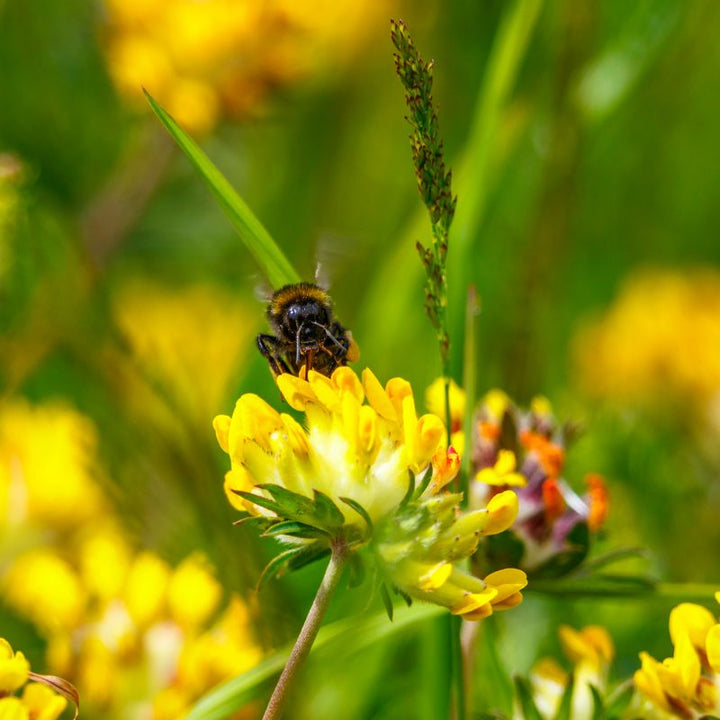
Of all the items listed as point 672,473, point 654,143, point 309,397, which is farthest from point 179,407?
point 654,143

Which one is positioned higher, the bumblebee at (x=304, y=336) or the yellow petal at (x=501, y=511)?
the bumblebee at (x=304, y=336)

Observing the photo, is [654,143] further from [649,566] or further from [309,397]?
[309,397]

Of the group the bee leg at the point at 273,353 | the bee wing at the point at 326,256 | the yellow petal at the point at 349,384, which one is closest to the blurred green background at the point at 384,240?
the bee wing at the point at 326,256

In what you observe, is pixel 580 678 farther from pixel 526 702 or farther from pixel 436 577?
pixel 436 577

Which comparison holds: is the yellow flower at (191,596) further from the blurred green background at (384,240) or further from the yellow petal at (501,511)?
the yellow petal at (501,511)

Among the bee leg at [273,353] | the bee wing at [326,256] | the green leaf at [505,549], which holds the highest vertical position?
the bee wing at [326,256]

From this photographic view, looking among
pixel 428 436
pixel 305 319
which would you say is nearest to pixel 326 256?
pixel 305 319

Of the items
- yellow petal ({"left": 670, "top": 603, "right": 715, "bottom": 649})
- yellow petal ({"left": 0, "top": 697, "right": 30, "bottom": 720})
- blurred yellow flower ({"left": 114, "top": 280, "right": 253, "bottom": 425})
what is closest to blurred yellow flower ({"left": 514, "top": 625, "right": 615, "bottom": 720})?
yellow petal ({"left": 670, "top": 603, "right": 715, "bottom": 649})
